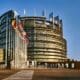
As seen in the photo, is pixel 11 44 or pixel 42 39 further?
pixel 42 39

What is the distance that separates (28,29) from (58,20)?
27.2 meters

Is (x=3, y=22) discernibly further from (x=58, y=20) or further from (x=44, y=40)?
(x=58, y=20)

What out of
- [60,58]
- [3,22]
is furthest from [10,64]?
[60,58]

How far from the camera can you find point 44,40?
6850 inches

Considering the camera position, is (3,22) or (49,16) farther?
(49,16)

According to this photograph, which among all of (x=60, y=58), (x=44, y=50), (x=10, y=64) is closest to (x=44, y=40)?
(x=44, y=50)

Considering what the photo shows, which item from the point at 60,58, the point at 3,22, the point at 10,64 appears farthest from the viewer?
the point at 60,58

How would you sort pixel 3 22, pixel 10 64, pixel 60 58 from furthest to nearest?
pixel 60 58, pixel 3 22, pixel 10 64

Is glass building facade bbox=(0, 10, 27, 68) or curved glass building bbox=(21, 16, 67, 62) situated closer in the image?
glass building facade bbox=(0, 10, 27, 68)

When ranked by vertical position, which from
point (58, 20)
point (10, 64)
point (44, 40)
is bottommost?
point (10, 64)

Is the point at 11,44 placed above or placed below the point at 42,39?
below

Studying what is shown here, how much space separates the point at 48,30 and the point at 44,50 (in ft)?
37.7

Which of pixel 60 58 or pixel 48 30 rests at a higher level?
pixel 48 30

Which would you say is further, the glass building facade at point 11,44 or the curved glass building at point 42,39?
the curved glass building at point 42,39
